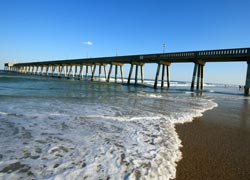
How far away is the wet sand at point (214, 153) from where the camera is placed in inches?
119

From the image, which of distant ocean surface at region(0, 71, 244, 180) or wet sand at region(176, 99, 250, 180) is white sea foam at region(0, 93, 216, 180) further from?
wet sand at region(176, 99, 250, 180)

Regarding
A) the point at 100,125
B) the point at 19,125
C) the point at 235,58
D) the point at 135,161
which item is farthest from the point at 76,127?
the point at 235,58

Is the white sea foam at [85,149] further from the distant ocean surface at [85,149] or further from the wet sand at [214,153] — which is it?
the wet sand at [214,153]

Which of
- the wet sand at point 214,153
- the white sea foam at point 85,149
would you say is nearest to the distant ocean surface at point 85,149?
the white sea foam at point 85,149

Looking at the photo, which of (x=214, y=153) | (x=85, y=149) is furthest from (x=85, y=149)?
(x=214, y=153)

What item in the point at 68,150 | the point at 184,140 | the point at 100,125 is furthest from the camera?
the point at 100,125

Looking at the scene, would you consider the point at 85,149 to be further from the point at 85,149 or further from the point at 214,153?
the point at 214,153

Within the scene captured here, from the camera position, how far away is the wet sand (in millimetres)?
3020

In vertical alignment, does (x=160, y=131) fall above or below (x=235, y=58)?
below

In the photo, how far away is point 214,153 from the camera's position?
12.9 ft

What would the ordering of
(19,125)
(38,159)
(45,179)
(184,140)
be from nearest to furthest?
(45,179) → (38,159) → (184,140) → (19,125)

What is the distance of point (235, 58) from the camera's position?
25094mm

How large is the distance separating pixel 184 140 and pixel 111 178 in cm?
267

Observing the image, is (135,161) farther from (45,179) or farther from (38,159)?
(38,159)
